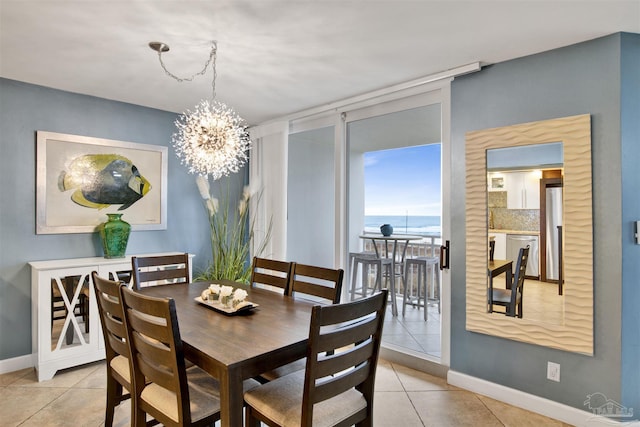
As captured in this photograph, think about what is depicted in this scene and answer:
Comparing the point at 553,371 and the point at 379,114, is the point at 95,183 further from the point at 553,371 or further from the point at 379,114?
the point at 553,371

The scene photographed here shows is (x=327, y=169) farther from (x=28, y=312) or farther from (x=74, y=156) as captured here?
(x=28, y=312)

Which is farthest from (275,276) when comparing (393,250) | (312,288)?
(393,250)

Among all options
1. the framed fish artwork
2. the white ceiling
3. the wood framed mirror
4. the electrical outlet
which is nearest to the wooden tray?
the white ceiling

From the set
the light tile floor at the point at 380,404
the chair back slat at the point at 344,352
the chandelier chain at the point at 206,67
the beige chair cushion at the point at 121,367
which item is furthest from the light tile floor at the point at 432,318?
the chandelier chain at the point at 206,67

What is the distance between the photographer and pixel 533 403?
2.40 m

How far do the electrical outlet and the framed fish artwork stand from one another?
364 cm

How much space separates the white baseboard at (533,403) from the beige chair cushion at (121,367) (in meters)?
2.25

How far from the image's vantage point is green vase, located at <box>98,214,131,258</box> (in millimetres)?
3279

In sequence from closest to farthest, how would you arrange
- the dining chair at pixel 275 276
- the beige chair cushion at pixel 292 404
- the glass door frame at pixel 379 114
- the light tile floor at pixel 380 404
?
the beige chair cushion at pixel 292 404
the light tile floor at pixel 380 404
the dining chair at pixel 275 276
the glass door frame at pixel 379 114

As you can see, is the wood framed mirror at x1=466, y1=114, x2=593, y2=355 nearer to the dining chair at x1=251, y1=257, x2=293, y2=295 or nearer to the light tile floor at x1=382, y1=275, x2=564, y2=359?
the light tile floor at x1=382, y1=275, x2=564, y2=359

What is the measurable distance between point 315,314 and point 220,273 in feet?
9.44

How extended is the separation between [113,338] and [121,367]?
17cm

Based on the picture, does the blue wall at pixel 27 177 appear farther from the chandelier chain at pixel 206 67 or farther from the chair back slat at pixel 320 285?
the chair back slat at pixel 320 285

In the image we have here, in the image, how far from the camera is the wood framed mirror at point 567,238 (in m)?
2.23
